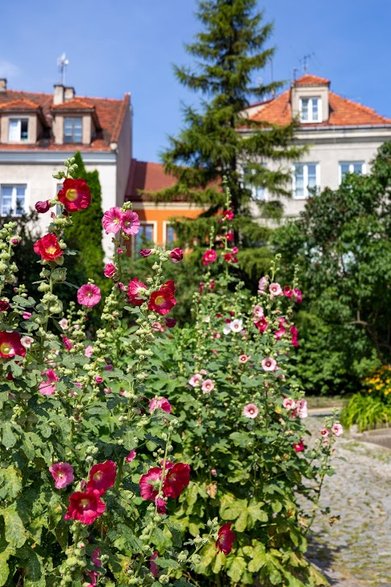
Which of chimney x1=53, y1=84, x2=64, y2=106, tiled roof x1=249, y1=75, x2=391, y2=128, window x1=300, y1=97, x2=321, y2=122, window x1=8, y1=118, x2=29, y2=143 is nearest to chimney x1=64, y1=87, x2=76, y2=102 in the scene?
chimney x1=53, y1=84, x2=64, y2=106

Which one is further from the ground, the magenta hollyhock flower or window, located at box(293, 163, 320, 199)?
window, located at box(293, 163, 320, 199)

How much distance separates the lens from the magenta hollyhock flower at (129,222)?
99.0 inches

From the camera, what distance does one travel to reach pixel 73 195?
223 cm

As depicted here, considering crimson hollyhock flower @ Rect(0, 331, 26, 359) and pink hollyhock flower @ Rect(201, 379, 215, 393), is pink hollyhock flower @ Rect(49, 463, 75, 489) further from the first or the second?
pink hollyhock flower @ Rect(201, 379, 215, 393)

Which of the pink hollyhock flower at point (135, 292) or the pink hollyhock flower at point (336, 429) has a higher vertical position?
the pink hollyhock flower at point (135, 292)

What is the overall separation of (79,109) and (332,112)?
30.6 feet

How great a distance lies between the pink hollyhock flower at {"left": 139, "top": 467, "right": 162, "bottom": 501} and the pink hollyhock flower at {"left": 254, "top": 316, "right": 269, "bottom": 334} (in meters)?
2.00

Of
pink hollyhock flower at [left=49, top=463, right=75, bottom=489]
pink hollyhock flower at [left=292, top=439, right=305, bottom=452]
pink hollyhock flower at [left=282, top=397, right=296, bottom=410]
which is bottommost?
pink hollyhock flower at [left=292, top=439, right=305, bottom=452]

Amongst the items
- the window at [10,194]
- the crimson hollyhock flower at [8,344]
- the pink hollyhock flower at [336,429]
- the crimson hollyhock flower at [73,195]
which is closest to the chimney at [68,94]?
the window at [10,194]

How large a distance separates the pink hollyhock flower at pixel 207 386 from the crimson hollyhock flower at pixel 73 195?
5.25ft

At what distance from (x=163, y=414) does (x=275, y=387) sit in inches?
67.3

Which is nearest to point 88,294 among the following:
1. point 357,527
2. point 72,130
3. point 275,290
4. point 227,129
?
point 275,290

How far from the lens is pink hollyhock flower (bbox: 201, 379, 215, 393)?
359cm

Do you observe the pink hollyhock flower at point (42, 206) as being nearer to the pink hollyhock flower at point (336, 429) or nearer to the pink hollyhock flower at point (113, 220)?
the pink hollyhock flower at point (113, 220)
